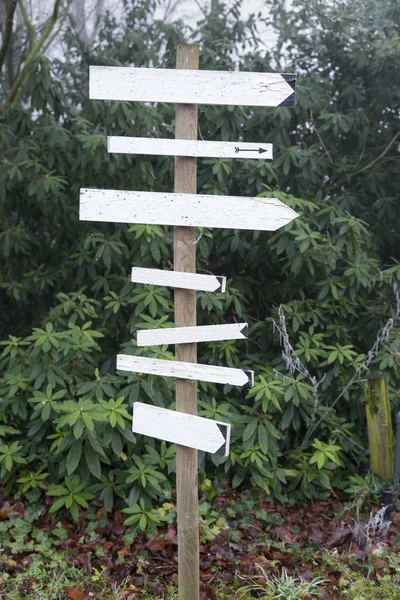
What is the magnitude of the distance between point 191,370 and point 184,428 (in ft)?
0.79

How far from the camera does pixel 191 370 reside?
2771 mm

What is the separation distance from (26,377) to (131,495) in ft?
3.37

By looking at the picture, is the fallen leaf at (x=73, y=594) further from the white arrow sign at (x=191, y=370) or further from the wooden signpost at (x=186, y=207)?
the white arrow sign at (x=191, y=370)

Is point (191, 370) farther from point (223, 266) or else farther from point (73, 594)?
point (223, 266)

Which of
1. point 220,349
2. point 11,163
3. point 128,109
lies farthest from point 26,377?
point 128,109

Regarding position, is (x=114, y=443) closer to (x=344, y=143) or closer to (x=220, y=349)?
(x=220, y=349)

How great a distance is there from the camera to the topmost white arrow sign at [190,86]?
2.63 m

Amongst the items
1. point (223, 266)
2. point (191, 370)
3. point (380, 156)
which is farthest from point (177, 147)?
point (380, 156)

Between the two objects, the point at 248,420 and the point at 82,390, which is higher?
the point at 82,390

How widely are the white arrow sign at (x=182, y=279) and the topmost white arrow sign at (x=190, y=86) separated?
68 centimetres

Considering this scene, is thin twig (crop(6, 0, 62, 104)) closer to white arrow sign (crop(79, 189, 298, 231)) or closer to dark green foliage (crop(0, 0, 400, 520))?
dark green foliage (crop(0, 0, 400, 520))

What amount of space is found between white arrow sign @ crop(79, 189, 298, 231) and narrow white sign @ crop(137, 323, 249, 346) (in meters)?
0.41

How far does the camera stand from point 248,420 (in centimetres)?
426

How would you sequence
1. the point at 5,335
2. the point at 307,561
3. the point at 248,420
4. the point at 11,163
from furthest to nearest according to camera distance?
the point at 5,335
the point at 11,163
the point at 248,420
the point at 307,561
